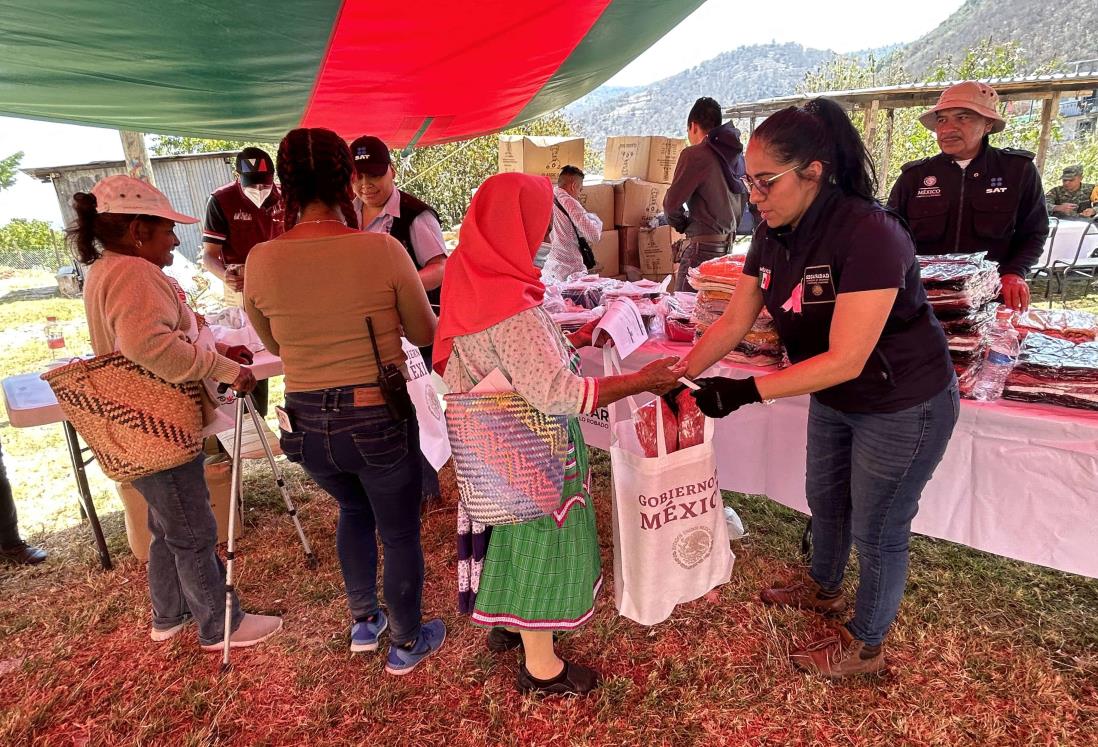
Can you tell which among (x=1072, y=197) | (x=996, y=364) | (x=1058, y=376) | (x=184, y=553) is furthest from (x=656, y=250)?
(x=1072, y=197)

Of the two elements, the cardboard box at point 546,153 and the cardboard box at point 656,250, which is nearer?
the cardboard box at point 546,153

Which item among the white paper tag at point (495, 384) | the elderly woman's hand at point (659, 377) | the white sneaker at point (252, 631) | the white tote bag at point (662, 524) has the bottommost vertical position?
the white sneaker at point (252, 631)

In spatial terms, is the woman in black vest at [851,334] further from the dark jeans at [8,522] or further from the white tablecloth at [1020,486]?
the dark jeans at [8,522]

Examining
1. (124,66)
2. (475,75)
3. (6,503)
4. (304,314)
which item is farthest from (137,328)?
(475,75)

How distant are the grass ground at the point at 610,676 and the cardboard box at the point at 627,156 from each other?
4.37 m

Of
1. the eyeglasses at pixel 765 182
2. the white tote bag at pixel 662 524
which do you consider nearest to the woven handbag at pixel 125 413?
the white tote bag at pixel 662 524

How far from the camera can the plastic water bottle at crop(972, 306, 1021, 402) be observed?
1993mm

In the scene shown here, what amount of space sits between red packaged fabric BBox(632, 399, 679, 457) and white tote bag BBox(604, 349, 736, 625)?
0.02m

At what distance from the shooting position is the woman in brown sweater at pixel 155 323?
187 cm

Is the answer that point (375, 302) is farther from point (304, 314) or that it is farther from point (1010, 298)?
point (1010, 298)

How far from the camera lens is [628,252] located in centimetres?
593

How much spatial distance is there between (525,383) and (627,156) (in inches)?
205

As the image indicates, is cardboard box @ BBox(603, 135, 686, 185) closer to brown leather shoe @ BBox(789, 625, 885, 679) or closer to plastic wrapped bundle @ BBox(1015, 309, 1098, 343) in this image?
plastic wrapped bundle @ BBox(1015, 309, 1098, 343)

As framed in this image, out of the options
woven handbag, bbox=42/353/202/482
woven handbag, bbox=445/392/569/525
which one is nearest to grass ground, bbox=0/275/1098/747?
woven handbag, bbox=445/392/569/525
